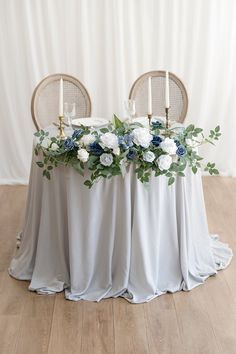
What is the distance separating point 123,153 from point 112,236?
0.45 m

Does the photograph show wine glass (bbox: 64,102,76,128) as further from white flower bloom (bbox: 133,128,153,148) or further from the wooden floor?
the wooden floor

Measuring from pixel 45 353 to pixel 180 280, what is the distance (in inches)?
33.1

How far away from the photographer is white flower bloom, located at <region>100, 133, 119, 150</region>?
2301 mm

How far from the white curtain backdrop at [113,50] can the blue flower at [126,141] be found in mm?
1705

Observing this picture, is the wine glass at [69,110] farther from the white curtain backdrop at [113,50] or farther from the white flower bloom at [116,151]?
the white curtain backdrop at [113,50]

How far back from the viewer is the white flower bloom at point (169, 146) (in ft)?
7.66

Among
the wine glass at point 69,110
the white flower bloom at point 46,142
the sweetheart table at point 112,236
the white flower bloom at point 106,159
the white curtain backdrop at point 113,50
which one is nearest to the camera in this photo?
the white flower bloom at point 106,159

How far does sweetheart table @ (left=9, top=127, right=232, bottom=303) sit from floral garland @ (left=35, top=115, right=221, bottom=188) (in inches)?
2.7

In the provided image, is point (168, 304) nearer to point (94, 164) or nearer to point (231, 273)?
point (231, 273)

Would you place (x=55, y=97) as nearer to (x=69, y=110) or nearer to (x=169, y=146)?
(x=69, y=110)

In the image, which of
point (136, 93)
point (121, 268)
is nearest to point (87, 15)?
point (136, 93)

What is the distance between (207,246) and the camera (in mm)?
2828

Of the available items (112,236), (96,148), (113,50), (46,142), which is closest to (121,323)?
(112,236)

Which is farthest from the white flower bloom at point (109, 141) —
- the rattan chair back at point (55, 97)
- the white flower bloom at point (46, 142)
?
the rattan chair back at point (55, 97)
